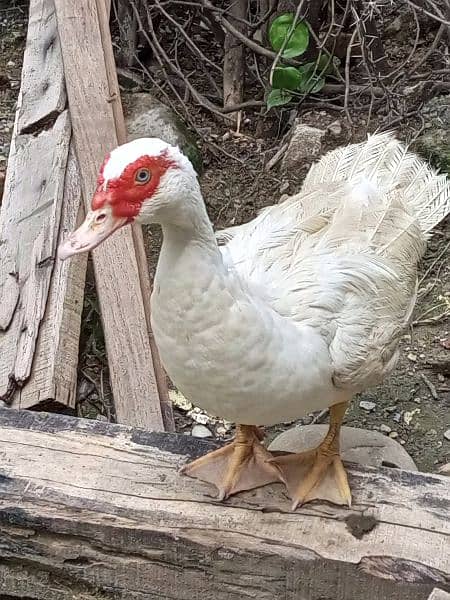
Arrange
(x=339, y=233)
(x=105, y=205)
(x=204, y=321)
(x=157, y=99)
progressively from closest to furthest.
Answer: (x=105, y=205) → (x=204, y=321) → (x=339, y=233) → (x=157, y=99)

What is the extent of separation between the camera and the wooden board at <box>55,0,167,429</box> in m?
2.75

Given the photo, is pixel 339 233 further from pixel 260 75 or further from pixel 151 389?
pixel 260 75

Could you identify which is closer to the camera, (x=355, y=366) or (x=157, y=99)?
(x=355, y=366)

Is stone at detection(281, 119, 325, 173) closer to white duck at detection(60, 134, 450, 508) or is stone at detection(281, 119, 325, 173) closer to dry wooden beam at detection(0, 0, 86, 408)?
dry wooden beam at detection(0, 0, 86, 408)

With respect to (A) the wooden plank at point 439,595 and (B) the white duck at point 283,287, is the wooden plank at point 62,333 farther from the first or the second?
(A) the wooden plank at point 439,595

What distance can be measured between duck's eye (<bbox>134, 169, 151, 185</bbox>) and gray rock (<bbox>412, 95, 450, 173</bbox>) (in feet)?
7.51

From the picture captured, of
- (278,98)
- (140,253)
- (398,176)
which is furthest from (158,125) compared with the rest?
(398,176)

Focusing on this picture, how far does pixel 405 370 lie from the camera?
3328mm

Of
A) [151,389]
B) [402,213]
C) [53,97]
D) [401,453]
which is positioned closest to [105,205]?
[402,213]

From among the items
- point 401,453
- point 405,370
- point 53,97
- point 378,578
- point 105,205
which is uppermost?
point 105,205

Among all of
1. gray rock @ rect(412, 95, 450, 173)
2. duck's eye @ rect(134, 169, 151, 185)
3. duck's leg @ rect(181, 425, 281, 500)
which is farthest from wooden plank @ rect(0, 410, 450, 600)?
gray rock @ rect(412, 95, 450, 173)

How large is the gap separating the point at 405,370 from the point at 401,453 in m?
0.70

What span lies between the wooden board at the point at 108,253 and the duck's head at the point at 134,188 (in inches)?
45.2

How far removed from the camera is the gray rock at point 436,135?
12.4 ft
